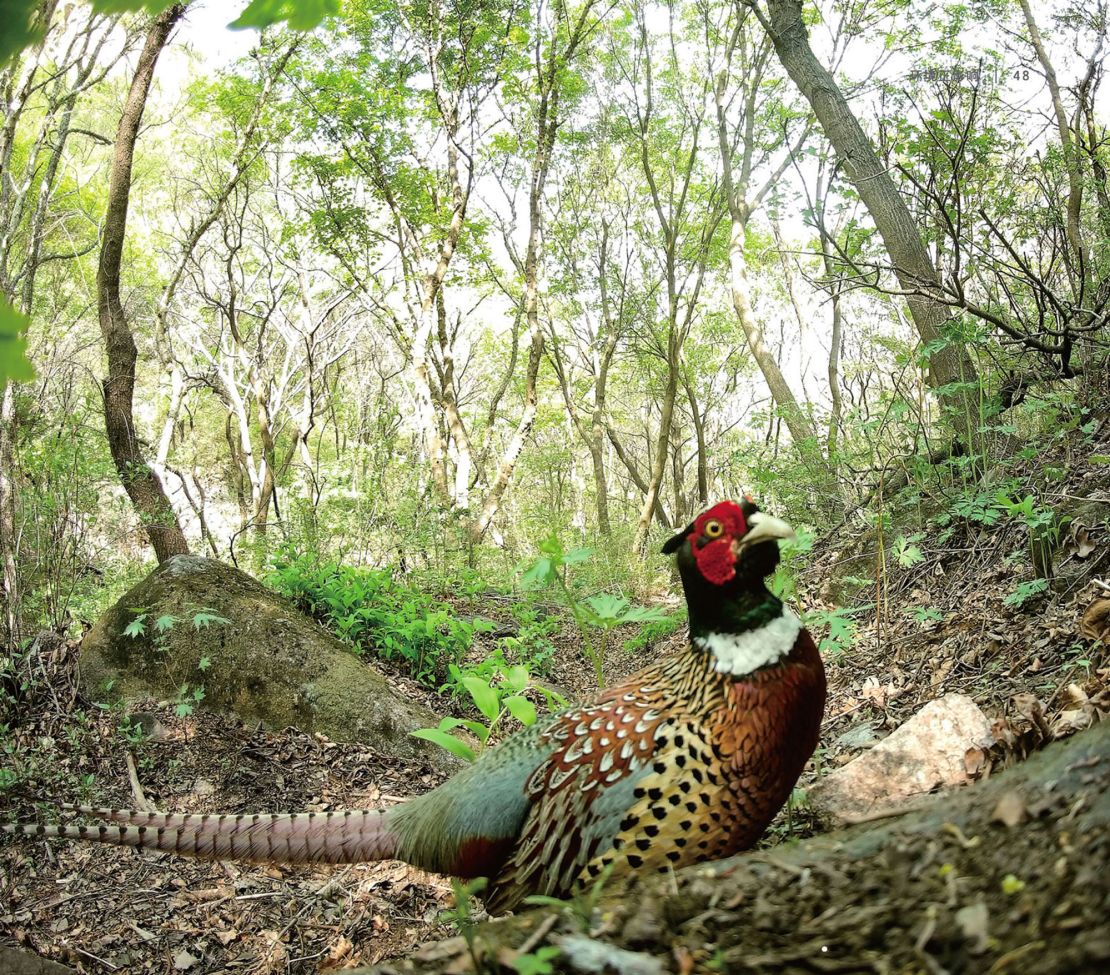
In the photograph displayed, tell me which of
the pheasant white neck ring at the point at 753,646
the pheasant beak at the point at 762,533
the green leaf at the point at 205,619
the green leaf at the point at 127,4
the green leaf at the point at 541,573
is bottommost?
the pheasant white neck ring at the point at 753,646

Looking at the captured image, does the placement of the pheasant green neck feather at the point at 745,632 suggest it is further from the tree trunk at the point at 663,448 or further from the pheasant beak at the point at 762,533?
the tree trunk at the point at 663,448

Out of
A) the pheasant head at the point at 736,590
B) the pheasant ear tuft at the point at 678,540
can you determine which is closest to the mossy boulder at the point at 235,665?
the pheasant ear tuft at the point at 678,540

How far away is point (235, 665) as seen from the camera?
Answer: 235 inches

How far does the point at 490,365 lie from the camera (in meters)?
35.2

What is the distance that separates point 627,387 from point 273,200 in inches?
754

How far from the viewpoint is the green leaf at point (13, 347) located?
0.88 meters

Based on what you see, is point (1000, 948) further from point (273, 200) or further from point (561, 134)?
point (273, 200)

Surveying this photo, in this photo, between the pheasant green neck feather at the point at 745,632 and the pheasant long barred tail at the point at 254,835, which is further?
the pheasant long barred tail at the point at 254,835

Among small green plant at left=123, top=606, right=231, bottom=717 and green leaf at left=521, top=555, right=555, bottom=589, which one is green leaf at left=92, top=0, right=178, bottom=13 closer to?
green leaf at left=521, top=555, right=555, bottom=589

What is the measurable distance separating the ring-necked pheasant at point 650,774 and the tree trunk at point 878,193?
5081 millimetres

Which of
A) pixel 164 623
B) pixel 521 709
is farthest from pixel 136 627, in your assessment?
pixel 521 709

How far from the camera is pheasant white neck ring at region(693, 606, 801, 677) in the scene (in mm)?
2387

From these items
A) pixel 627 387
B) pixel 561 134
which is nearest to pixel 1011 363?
pixel 561 134

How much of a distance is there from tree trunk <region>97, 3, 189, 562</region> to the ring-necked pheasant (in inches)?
223
